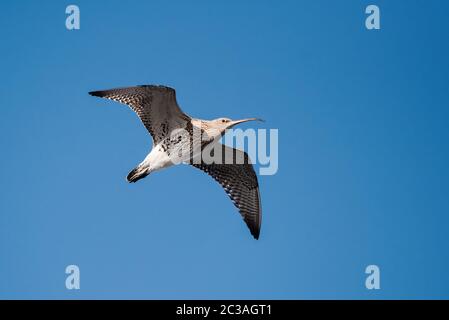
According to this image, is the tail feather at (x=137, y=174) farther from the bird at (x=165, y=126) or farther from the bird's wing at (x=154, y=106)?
the bird's wing at (x=154, y=106)

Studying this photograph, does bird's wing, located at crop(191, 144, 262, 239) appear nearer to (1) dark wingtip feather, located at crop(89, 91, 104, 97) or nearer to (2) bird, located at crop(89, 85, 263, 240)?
(2) bird, located at crop(89, 85, 263, 240)

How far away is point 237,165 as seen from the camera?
1568 centimetres

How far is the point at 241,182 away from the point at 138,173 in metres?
2.81

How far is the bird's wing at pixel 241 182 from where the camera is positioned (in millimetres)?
15508

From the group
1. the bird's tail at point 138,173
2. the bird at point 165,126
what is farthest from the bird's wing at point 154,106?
the bird's tail at point 138,173

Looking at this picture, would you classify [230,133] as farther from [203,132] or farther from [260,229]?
[260,229]

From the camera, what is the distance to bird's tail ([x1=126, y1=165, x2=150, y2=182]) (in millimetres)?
14031

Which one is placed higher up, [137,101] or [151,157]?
[137,101]

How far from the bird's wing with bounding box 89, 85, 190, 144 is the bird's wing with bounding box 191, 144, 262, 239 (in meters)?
1.60

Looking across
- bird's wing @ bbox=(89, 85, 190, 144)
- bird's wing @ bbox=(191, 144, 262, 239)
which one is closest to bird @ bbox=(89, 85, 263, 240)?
bird's wing @ bbox=(89, 85, 190, 144)
